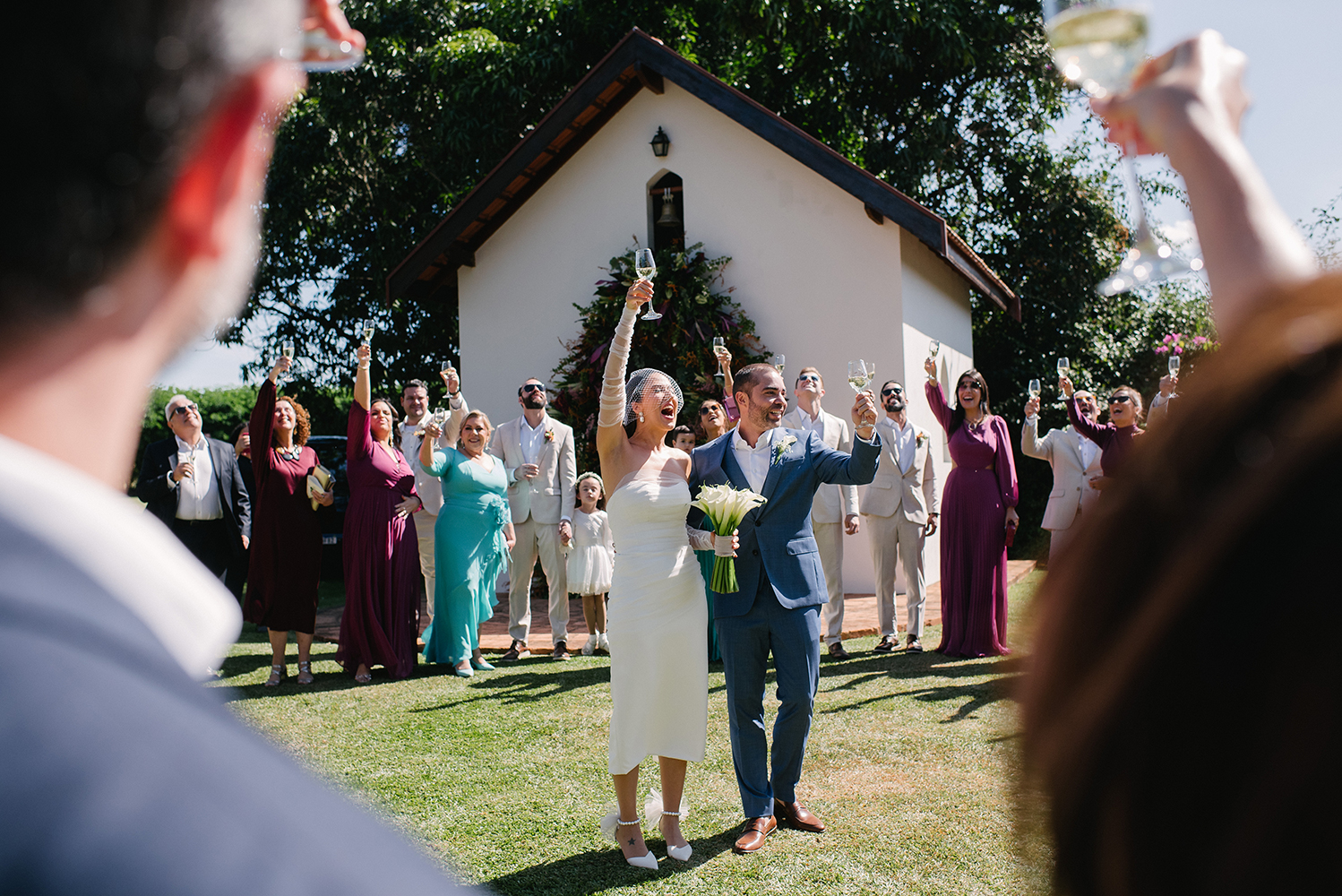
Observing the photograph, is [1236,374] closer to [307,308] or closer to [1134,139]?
[1134,139]

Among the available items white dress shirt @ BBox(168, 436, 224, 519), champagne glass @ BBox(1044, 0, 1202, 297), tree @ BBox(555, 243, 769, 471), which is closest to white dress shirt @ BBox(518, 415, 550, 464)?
tree @ BBox(555, 243, 769, 471)

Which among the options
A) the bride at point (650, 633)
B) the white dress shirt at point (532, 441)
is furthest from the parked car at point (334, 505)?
the bride at point (650, 633)

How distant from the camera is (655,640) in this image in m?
4.72

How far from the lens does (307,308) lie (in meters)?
21.7

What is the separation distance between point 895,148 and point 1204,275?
786 inches

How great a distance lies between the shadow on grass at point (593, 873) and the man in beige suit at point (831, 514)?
14.5 ft

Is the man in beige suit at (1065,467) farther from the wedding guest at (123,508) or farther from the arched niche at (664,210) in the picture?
the wedding guest at (123,508)

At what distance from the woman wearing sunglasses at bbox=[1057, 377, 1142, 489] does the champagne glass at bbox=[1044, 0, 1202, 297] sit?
293 inches

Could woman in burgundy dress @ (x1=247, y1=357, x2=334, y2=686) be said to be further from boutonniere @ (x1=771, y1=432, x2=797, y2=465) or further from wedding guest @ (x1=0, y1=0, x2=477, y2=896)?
wedding guest @ (x1=0, y1=0, x2=477, y2=896)

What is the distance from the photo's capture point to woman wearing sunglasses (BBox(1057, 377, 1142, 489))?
8.79m

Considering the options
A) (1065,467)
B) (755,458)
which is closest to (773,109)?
(1065,467)

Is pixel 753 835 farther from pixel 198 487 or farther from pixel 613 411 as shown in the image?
pixel 198 487

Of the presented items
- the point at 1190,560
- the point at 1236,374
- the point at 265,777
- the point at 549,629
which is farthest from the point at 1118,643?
the point at 549,629

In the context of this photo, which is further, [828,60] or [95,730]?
[828,60]
